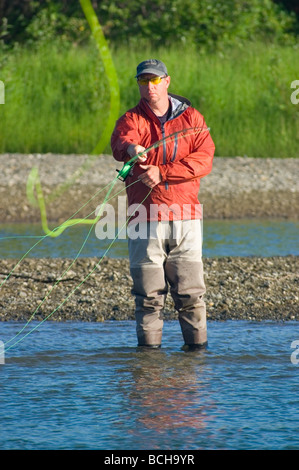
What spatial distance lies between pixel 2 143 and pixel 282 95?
16.2 feet

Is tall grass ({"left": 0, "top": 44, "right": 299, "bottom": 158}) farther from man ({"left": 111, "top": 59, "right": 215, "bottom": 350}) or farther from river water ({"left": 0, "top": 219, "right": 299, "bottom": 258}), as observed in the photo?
man ({"left": 111, "top": 59, "right": 215, "bottom": 350})

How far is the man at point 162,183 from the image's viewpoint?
5.32 metres

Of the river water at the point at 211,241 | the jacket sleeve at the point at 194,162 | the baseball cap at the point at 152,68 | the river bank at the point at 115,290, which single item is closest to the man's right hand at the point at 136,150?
the jacket sleeve at the point at 194,162

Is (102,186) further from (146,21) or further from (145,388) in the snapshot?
(145,388)

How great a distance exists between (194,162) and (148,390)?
51.3 inches

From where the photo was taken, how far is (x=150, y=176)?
5.24m

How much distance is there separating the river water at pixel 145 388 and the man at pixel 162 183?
20.1 inches

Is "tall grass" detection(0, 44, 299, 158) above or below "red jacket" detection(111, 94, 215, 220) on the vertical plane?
above

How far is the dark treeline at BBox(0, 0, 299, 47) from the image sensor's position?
66.8 feet

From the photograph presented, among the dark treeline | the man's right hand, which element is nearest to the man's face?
the man's right hand

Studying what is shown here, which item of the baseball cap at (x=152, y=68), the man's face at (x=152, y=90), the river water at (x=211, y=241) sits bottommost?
the river water at (x=211, y=241)

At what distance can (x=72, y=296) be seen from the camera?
7789 mm

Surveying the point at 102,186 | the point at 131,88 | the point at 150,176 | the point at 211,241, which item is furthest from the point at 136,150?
the point at 131,88

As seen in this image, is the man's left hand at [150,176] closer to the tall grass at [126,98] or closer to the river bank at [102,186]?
the river bank at [102,186]
